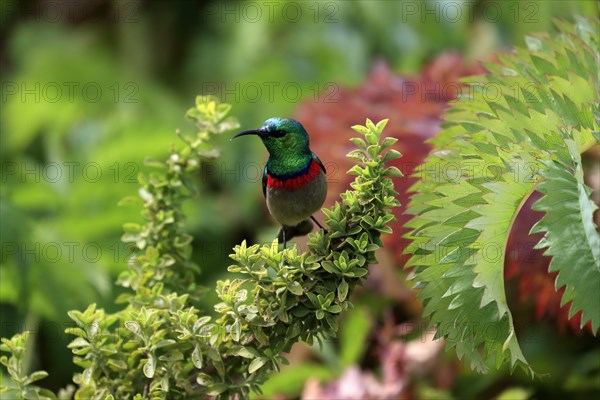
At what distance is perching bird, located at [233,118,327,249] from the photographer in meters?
0.86

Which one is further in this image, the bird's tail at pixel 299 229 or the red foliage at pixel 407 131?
the red foliage at pixel 407 131

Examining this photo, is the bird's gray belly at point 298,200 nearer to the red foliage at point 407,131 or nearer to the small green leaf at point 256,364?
the small green leaf at point 256,364

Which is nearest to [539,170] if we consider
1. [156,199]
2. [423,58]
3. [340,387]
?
[156,199]

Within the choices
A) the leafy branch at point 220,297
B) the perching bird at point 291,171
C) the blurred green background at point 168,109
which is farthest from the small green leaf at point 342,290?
the blurred green background at point 168,109

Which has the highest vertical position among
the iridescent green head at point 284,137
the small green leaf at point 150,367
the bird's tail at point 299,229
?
the iridescent green head at point 284,137

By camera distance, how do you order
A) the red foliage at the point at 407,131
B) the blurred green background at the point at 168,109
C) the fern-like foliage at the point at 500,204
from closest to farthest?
the fern-like foliage at the point at 500,204, the red foliage at the point at 407,131, the blurred green background at the point at 168,109

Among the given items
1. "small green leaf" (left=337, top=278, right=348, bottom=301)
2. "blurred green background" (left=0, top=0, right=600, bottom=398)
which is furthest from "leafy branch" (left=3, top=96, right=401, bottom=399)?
"blurred green background" (left=0, top=0, right=600, bottom=398)

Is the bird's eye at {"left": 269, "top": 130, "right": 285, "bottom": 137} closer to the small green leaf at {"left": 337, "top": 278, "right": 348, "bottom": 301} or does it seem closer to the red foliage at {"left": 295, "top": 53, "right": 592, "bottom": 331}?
the small green leaf at {"left": 337, "top": 278, "right": 348, "bottom": 301}

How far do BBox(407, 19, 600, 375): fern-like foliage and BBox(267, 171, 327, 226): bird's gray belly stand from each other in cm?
11

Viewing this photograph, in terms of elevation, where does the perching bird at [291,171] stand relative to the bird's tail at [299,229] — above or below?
above

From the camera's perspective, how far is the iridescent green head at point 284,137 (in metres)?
0.85

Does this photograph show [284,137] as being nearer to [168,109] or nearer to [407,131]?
[407,131]

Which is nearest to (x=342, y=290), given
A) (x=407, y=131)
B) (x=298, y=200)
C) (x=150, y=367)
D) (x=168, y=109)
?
(x=298, y=200)

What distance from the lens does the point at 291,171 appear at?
2.83 ft
